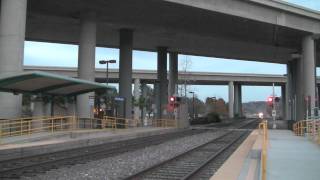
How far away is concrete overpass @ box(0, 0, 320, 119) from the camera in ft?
120

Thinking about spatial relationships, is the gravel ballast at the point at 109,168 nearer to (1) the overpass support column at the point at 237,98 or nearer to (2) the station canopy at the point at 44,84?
(2) the station canopy at the point at 44,84

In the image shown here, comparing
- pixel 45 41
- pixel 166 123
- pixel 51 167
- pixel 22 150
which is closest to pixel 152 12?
pixel 166 123

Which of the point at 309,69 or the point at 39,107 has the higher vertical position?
the point at 309,69

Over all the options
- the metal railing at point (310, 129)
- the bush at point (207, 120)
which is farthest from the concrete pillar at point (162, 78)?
the metal railing at point (310, 129)

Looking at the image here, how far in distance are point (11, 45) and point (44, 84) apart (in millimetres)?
7933

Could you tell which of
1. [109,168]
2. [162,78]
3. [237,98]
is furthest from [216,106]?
[109,168]

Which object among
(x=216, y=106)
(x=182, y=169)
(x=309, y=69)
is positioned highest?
(x=309, y=69)

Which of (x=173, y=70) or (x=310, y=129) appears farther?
(x=173, y=70)

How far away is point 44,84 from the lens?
29062 millimetres

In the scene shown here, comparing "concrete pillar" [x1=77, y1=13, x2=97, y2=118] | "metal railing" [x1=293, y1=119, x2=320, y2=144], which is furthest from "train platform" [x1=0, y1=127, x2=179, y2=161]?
"metal railing" [x1=293, y1=119, x2=320, y2=144]

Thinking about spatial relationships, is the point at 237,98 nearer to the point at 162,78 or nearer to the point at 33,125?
the point at 162,78

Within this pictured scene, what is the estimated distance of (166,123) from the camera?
204 ft

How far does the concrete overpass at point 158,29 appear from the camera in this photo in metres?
36.7

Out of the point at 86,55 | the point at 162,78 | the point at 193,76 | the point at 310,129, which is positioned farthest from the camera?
the point at 193,76
